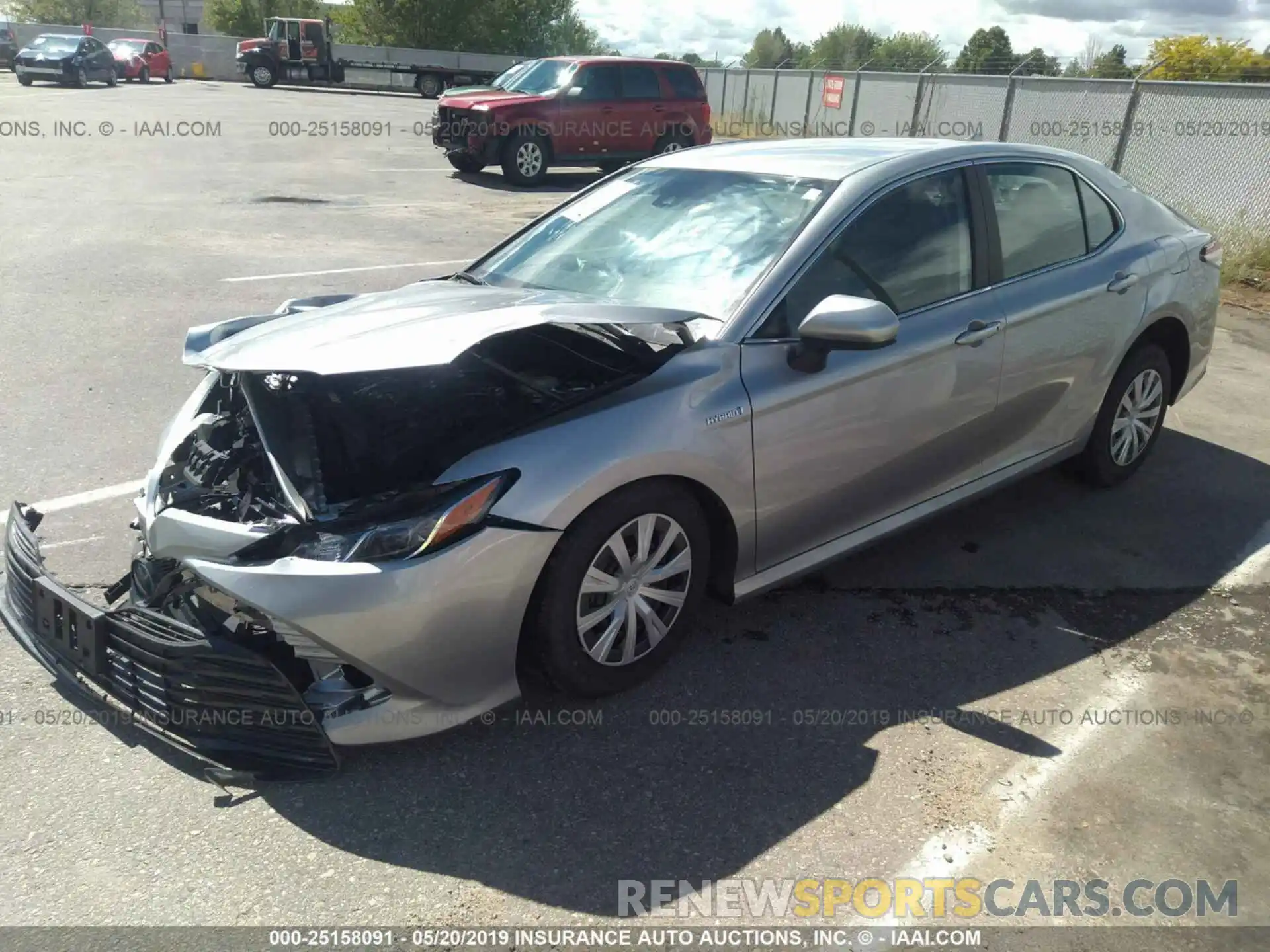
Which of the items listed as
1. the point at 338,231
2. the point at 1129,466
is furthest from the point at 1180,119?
the point at 338,231

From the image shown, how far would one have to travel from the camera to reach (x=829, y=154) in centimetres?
410

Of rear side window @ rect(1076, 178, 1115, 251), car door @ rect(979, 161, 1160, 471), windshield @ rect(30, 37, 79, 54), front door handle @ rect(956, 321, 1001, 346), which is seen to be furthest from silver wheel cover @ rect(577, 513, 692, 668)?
windshield @ rect(30, 37, 79, 54)

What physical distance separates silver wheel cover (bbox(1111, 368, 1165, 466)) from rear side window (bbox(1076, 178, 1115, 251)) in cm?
70

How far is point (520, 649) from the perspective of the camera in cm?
303

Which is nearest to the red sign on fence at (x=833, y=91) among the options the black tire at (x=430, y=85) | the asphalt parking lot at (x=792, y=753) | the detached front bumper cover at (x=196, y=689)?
the asphalt parking lot at (x=792, y=753)

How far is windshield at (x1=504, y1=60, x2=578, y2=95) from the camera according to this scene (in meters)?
16.0

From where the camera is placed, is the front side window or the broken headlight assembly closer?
the broken headlight assembly

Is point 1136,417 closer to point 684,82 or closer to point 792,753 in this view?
point 792,753

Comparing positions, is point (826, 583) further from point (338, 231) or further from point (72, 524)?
A: point (338, 231)

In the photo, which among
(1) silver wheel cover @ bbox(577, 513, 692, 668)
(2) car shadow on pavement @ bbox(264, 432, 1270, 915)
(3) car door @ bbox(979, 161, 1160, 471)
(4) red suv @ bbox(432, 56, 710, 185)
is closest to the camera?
(2) car shadow on pavement @ bbox(264, 432, 1270, 915)

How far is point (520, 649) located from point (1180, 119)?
1274 cm

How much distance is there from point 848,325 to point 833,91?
21.2 m

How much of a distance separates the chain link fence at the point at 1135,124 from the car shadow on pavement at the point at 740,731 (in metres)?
6.90

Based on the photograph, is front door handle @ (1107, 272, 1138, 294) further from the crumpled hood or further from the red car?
the red car
